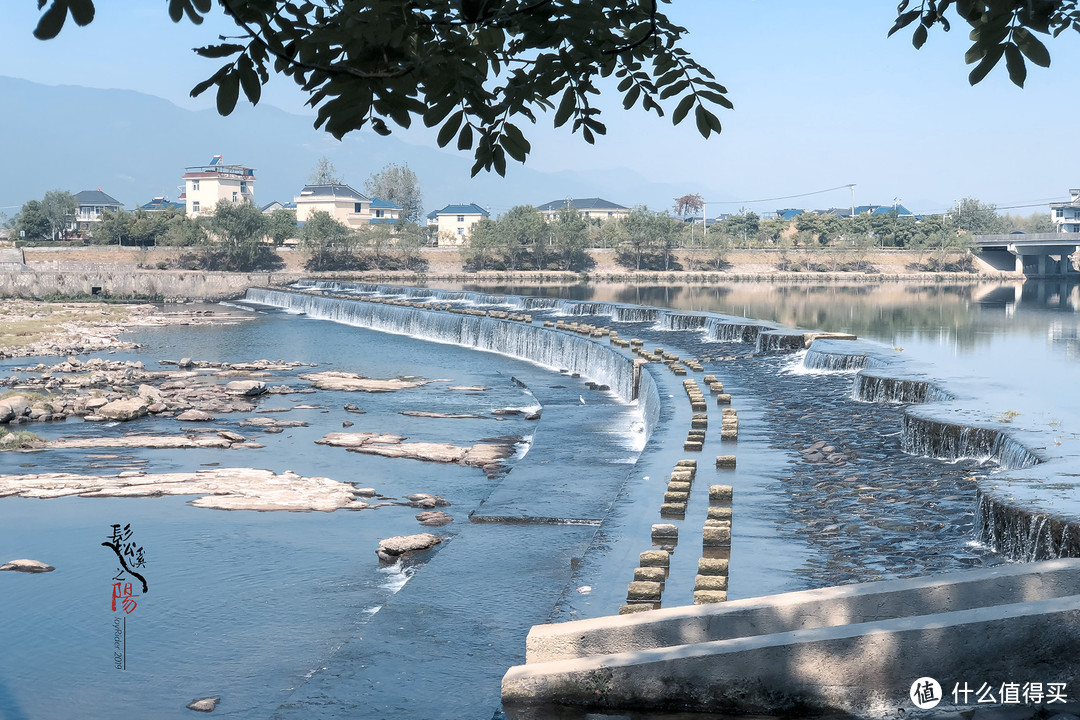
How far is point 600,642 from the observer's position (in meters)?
5.89

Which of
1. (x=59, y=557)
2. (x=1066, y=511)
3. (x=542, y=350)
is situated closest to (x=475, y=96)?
(x=1066, y=511)

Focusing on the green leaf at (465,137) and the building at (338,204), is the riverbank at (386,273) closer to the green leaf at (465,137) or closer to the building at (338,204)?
the building at (338,204)

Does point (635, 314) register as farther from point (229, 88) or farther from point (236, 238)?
point (236, 238)

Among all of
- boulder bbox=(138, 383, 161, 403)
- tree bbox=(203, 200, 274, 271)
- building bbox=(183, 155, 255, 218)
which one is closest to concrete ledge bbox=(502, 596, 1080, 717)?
boulder bbox=(138, 383, 161, 403)

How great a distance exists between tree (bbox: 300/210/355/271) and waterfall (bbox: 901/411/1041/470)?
6679cm

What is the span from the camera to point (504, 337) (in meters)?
31.8

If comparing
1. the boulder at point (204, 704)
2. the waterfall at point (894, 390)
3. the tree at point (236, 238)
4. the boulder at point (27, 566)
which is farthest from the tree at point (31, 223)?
the boulder at point (204, 704)

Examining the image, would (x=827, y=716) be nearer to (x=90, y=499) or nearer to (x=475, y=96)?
(x=475, y=96)

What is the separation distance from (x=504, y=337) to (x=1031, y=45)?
28.4 metres

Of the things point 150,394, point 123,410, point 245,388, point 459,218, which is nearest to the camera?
point 123,410

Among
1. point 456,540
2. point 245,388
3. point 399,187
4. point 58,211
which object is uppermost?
point 399,187

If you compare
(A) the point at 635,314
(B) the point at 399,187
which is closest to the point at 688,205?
(B) the point at 399,187

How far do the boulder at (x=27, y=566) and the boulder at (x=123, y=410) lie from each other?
29.3ft

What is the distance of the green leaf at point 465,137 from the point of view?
3.64 m
